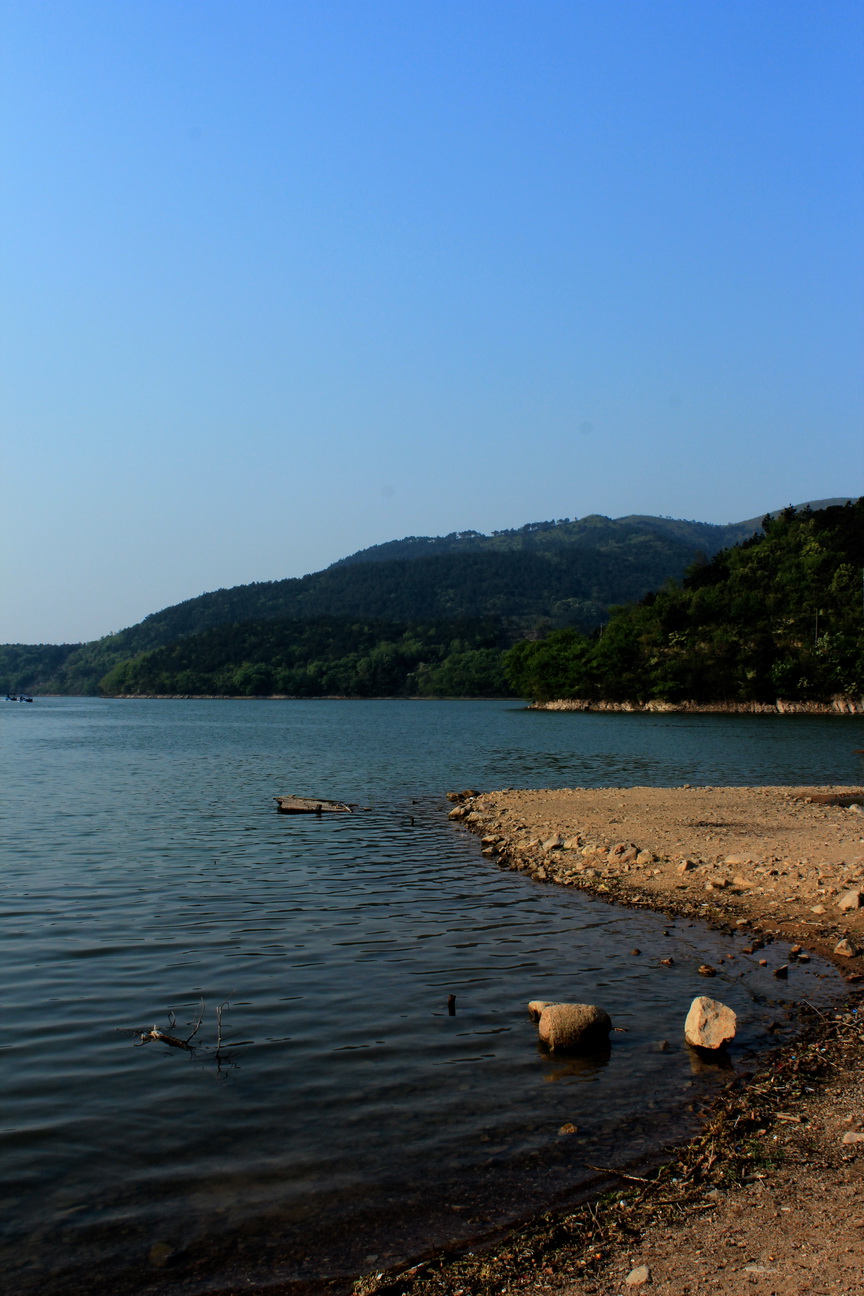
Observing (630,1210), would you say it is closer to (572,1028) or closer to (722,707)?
(572,1028)

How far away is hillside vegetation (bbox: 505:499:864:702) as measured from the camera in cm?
12062

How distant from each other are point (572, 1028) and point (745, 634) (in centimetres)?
13049

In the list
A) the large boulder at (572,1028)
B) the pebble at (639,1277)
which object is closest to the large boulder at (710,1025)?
the large boulder at (572,1028)

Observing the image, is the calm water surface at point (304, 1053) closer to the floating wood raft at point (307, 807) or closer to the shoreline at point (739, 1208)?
the shoreline at point (739, 1208)

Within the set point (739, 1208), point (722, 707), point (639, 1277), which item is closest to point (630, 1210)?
point (739, 1208)

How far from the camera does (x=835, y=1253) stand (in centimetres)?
549

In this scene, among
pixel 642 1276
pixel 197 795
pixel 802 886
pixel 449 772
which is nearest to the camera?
pixel 642 1276

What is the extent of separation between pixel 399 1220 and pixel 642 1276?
6.42 feet

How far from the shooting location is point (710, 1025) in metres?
9.80

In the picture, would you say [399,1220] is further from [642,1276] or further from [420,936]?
[420,936]

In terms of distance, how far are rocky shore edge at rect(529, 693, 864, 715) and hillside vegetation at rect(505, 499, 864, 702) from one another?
3.26ft

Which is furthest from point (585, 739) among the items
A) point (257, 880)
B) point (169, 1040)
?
point (169, 1040)

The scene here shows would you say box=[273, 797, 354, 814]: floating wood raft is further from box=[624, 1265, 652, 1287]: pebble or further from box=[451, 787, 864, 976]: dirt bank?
box=[624, 1265, 652, 1287]: pebble

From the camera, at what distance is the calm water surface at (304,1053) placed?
21.8 feet
